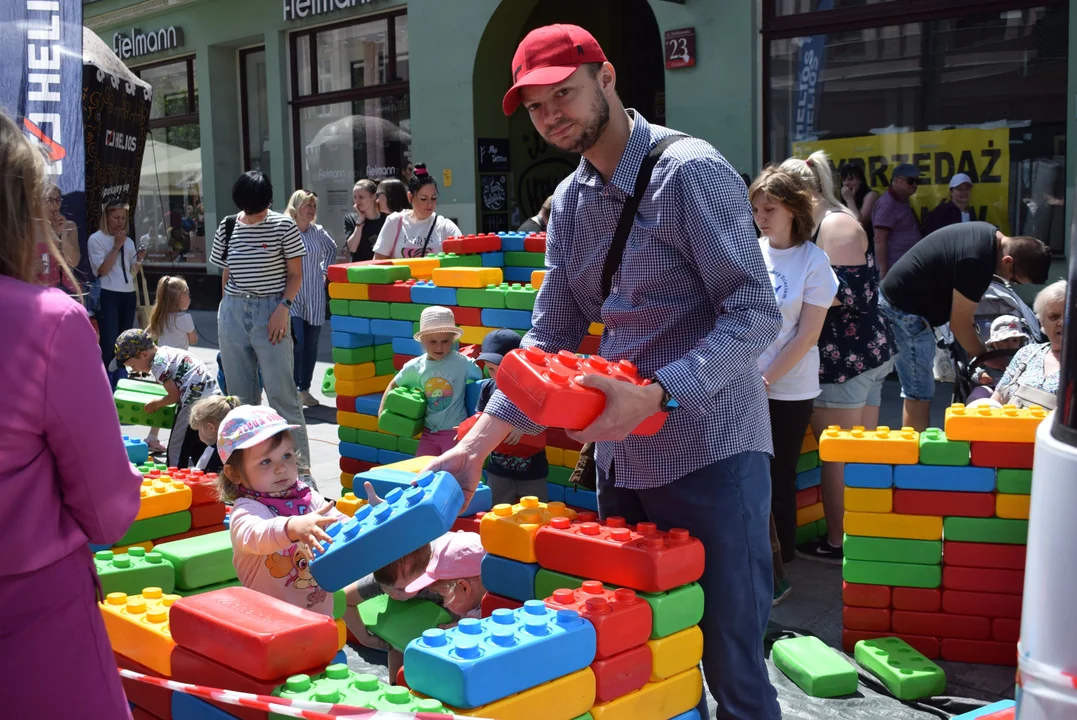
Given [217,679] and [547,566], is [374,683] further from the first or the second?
[547,566]

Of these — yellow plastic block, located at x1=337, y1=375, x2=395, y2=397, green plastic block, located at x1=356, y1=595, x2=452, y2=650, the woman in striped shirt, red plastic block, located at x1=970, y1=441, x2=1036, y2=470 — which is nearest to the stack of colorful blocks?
red plastic block, located at x1=970, y1=441, x2=1036, y2=470

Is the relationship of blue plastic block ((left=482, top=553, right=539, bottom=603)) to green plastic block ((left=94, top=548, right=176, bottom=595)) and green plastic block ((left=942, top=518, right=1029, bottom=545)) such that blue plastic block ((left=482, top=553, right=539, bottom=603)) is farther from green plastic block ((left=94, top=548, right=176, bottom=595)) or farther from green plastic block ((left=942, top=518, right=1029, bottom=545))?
green plastic block ((left=942, top=518, right=1029, bottom=545))

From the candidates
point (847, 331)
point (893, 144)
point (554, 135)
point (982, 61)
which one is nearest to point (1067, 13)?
point (982, 61)

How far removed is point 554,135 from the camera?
8.36 feet

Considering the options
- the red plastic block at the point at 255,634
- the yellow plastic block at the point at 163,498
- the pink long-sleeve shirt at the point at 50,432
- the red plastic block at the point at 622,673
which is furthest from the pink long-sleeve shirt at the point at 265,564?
the pink long-sleeve shirt at the point at 50,432

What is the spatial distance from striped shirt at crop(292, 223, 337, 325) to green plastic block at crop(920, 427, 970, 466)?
20.6ft

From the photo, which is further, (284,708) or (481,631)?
(481,631)

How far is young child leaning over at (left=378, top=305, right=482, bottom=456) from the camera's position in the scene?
584 cm

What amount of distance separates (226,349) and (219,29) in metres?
12.7

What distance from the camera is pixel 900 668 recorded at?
4.04 metres

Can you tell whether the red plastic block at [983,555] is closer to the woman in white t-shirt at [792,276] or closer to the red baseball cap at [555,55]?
the woman in white t-shirt at [792,276]

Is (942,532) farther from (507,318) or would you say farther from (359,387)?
(359,387)

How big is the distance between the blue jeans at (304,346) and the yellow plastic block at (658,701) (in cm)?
748

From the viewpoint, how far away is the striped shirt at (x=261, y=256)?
6.87 metres
